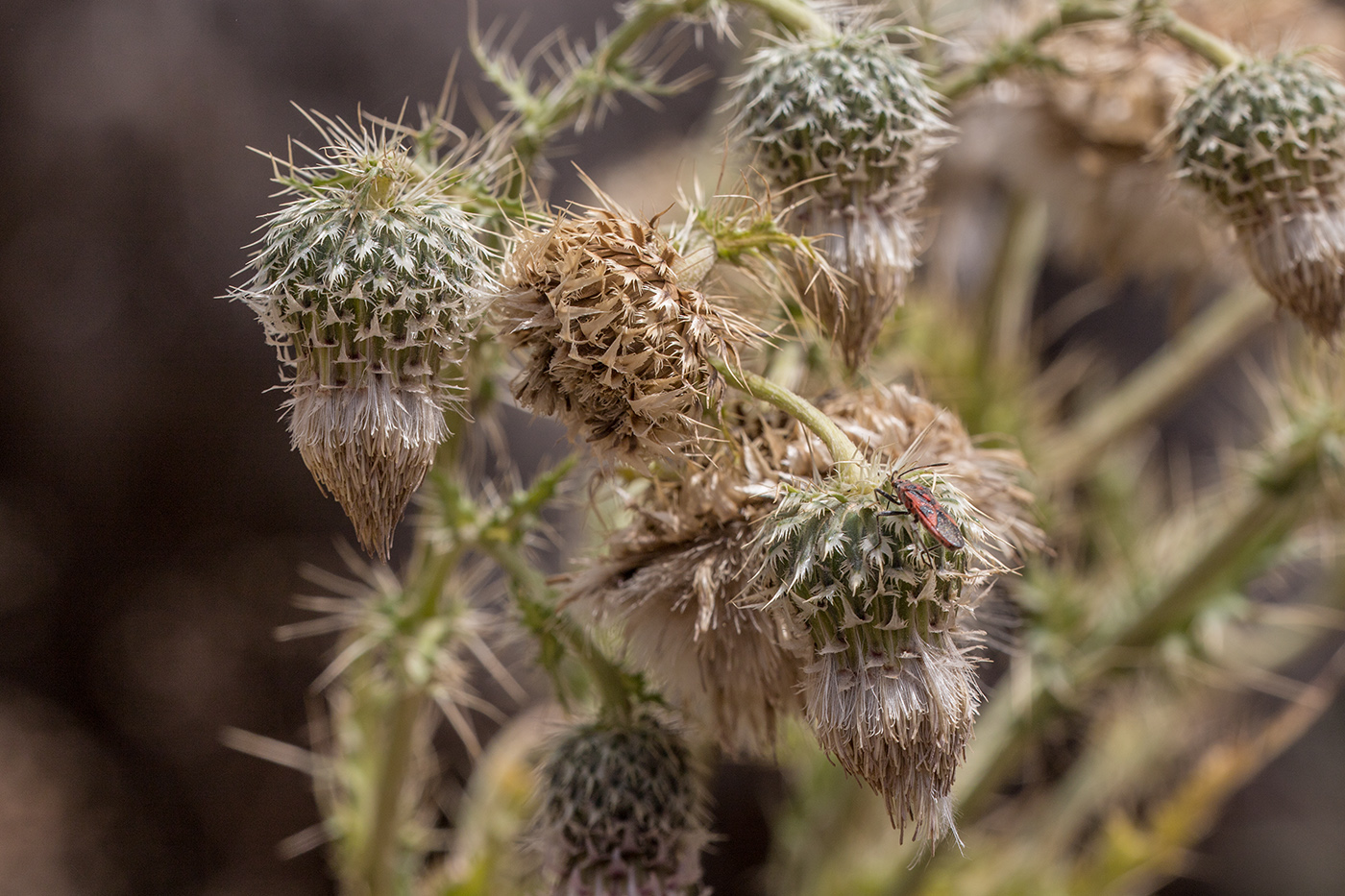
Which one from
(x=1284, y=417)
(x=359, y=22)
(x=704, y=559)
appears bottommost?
(x=1284, y=417)

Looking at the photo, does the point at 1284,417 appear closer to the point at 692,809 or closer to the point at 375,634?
the point at 692,809

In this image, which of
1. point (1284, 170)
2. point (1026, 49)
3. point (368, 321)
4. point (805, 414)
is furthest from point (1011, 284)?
point (368, 321)

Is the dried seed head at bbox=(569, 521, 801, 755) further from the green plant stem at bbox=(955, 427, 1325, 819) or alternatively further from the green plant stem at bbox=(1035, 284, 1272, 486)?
the green plant stem at bbox=(1035, 284, 1272, 486)

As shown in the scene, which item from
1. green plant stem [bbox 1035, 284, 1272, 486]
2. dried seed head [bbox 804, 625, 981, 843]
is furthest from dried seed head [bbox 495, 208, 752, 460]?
green plant stem [bbox 1035, 284, 1272, 486]

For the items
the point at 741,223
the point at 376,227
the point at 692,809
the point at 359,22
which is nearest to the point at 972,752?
the point at 692,809

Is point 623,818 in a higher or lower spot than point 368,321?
lower

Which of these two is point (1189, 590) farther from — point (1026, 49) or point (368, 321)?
point (368, 321)

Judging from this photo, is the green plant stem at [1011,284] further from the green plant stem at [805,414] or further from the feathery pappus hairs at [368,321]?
the feathery pappus hairs at [368,321]
